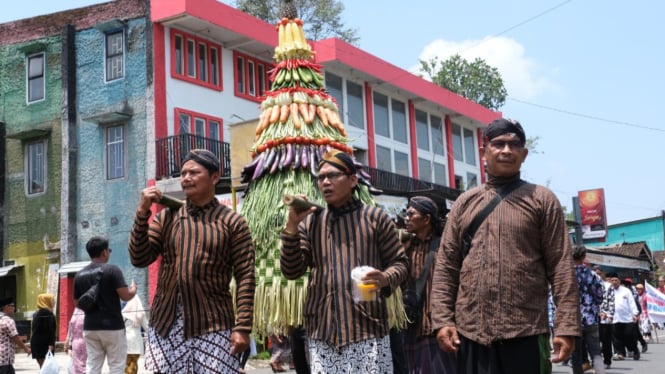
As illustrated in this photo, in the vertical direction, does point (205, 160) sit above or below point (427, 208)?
above

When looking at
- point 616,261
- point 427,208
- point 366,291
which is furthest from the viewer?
point 616,261

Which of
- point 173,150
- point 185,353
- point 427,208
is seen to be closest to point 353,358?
point 185,353

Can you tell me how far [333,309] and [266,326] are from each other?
2.86 meters

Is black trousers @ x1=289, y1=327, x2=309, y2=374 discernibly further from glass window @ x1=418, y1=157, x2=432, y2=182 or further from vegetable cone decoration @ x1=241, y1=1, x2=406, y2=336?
glass window @ x1=418, y1=157, x2=432, y2=182

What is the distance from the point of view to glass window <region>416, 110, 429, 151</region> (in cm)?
3173

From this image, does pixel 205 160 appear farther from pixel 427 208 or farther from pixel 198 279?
pixel 427 208

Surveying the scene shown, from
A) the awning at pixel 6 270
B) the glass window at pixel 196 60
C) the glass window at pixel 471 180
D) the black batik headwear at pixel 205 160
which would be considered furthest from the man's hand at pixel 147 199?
the glass window at pixel 471 180

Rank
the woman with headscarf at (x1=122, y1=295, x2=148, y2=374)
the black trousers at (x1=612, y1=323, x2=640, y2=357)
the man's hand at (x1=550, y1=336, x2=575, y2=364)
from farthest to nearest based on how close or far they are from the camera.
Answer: the black trousers at (x1=612, y1=323, x2=640, y2=357) < the woman with headscarf at (x1=122, y1=295, x2=148, y2=374) < the man's hand at (x1=550, y1=336, x2=575, y2=364)

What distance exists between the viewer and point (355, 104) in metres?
27.8

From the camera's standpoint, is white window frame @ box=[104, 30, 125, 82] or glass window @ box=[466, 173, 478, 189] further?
glass window @ box=[466, 173, 478, 189]

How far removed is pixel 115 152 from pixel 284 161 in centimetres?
1515

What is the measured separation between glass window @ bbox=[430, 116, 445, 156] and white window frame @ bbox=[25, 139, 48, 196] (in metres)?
14.9

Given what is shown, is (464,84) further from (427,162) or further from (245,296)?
(245,296)

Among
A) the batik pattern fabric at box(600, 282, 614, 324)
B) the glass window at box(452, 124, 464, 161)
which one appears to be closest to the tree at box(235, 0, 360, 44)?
the glass window at box(452, 124, 464, 161)
